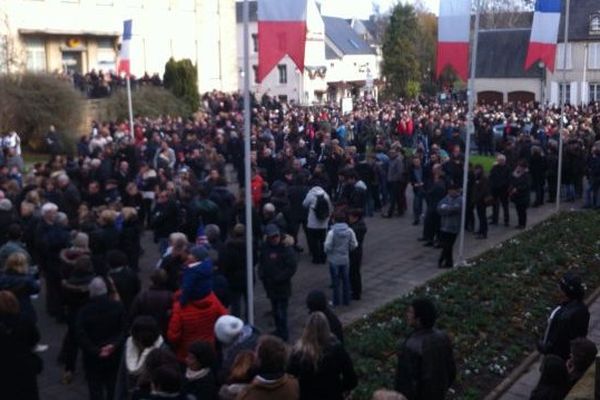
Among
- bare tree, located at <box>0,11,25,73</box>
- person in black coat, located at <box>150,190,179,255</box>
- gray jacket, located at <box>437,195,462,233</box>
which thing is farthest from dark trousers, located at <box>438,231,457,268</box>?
bare tree, located at <box>0,11,25,73</box>

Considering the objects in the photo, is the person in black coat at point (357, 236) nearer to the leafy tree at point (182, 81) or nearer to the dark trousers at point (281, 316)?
the dark trousers at point (281, 316)

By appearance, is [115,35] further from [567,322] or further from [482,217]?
[567,322]

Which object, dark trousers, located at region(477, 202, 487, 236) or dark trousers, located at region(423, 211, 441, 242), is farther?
dark trousers, located at region(477, 202, 487, 236)

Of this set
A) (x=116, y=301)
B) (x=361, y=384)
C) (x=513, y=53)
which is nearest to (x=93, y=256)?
(x=116, y=301)

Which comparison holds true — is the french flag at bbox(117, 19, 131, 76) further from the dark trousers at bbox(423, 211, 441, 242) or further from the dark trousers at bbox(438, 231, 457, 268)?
the dark trousers at bbox(438, 231, 457, 268)

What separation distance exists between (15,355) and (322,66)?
61576 millimetres

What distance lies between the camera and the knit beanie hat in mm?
6449

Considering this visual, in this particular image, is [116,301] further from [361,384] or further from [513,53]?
[513,53]

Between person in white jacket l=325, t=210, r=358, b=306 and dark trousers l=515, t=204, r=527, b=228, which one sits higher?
person in white jacket l=325, t=210, r=358, b=306

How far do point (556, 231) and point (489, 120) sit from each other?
15582mm

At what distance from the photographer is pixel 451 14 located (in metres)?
14.1

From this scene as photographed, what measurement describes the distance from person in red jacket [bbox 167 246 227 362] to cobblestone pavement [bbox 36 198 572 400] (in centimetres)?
197

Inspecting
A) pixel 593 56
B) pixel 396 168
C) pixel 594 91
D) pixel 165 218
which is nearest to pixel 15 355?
pixel 165 218

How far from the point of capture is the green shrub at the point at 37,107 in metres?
26.0
